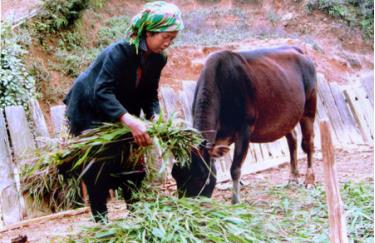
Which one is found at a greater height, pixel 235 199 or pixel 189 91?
pixel 189 91

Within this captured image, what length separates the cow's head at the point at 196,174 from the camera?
3.14 m

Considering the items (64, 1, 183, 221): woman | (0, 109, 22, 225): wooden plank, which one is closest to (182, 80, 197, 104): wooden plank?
(0, 109, 22, 225): wooden plank

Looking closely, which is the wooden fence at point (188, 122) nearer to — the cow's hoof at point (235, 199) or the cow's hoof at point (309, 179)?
the cow's hoof at point (309, 179)

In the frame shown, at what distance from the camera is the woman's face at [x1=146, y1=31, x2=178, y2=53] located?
261cm

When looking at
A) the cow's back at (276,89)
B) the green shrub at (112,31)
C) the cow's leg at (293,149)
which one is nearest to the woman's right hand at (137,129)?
the cow's back at (276,89)

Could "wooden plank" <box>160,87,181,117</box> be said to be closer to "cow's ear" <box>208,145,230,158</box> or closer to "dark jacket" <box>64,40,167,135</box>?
"cow's ear" <box>208,145,230,158</box>

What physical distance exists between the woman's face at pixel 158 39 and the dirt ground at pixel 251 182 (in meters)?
1.01

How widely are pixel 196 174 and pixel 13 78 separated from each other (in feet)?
8.78

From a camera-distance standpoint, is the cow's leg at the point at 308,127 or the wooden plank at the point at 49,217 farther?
the cow's leg at the point at 308,127

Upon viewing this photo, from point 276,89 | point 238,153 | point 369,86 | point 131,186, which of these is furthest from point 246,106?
point 369,86

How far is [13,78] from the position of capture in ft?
16.6

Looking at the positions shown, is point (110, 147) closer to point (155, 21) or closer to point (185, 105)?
point (155, 21)

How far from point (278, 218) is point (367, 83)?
3493 mm

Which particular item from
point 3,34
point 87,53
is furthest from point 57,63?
point 3,34
